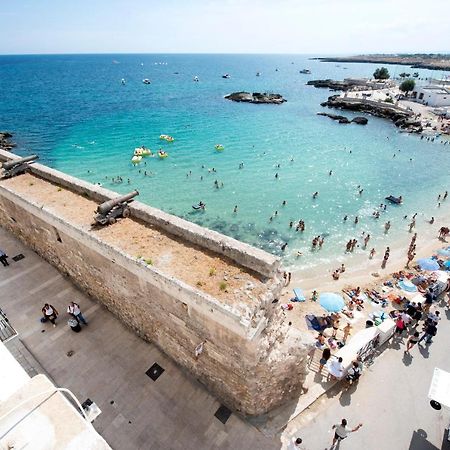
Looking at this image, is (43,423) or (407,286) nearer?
(43,423)

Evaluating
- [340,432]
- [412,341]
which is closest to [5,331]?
[340,432]

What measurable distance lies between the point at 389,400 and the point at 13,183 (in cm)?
1629

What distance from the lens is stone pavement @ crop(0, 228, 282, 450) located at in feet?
24.6

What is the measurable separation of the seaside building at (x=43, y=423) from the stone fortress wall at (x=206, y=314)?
344cm

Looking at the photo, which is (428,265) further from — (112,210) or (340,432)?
(112,210)

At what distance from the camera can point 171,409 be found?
7965 mm

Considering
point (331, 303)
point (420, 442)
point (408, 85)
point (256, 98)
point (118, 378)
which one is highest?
point (408, 85)

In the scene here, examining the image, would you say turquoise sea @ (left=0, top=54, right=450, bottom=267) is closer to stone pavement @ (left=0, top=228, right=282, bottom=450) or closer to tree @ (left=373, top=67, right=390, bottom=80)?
stone pavement @ (left=0, top=228, right=282, bottom=450)

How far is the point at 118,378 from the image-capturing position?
337 inches

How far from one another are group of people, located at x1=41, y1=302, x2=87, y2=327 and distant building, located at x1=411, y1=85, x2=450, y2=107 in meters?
83.5

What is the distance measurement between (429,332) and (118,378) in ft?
34.6

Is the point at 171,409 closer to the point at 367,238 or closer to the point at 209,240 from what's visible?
the point at 209,240

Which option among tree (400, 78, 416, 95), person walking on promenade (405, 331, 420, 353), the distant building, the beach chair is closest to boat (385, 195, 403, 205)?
the beach chair

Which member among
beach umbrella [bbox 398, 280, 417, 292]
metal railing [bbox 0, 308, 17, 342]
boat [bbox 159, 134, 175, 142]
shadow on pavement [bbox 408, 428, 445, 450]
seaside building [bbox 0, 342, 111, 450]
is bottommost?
beach umbrella [bbox 398, 280, 417, 292]
